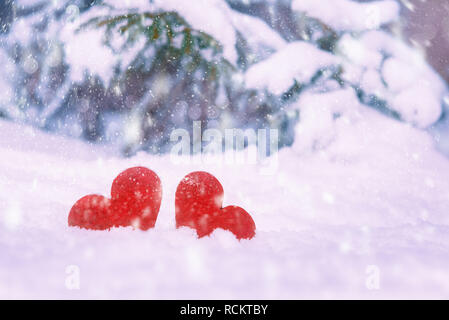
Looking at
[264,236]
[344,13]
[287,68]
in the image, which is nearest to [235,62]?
[287,68]

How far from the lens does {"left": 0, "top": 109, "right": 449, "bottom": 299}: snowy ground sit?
0.68m

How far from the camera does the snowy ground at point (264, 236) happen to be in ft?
2.24

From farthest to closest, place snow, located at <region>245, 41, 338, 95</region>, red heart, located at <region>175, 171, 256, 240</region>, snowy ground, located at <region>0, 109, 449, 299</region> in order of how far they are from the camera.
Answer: snow, located at <region>245, 41, 338, 95</region> → red heart, located at <region>175, 171, 256, 240</region> → snowy ground, located at <region>0, 109, 449, 299</region>

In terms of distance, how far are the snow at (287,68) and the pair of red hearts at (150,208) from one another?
1.06 m

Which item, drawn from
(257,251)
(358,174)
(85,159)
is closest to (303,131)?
(358,174)

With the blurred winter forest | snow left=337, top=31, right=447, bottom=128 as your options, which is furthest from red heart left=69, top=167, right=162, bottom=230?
snow left=337, top=31, right=447, bottom=128

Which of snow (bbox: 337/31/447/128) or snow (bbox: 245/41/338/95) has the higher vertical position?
snow (bbox: 245/41/338/95)

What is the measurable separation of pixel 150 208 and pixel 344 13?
57.0 inches

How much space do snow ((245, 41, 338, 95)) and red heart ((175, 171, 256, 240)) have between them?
1058 millimetres

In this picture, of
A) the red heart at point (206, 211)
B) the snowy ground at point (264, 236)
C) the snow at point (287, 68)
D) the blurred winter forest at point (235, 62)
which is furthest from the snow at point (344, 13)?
the red heart at point (206, 211)

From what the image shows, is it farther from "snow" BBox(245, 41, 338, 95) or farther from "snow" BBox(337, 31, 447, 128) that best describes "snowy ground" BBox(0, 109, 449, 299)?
"snow" BBox(245, 41, 338, 95)

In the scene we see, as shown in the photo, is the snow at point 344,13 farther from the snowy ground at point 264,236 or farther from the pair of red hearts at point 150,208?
the pair of red hearts at point 150,208

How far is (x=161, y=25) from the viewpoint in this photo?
191 centimetres
